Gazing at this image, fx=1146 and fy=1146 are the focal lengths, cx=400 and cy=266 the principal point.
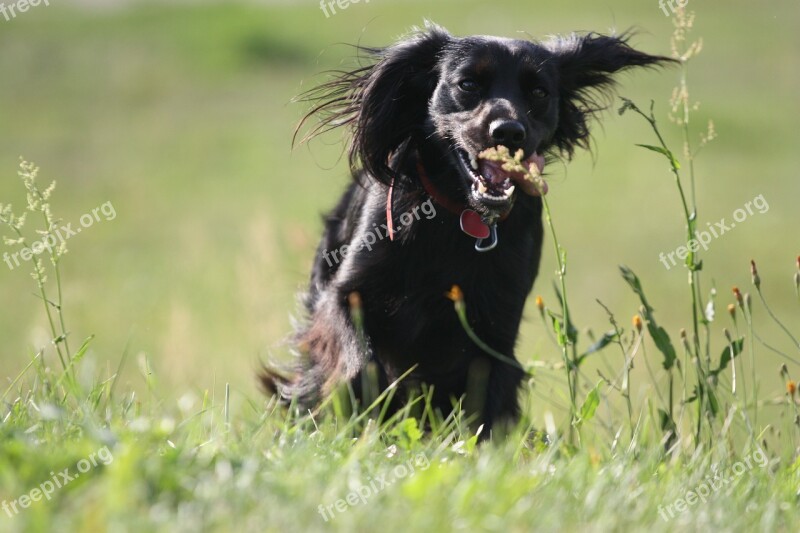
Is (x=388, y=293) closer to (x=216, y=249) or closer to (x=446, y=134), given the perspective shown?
(x=446, y=134)

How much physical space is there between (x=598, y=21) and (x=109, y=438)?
2971cm

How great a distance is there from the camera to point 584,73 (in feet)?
16.3

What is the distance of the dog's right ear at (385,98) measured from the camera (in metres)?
4.62

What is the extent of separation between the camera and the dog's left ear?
4902 millimetres

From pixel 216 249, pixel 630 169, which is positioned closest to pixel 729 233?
pixel 630 169

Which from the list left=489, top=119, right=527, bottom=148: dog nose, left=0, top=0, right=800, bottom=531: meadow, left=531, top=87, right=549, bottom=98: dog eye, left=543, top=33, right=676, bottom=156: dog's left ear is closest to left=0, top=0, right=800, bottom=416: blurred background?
left=0, top=0, right=800, bottom=531: meadow

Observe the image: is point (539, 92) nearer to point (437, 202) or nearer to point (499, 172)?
point (499, 172)

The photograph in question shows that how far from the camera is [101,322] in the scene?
1262 cm

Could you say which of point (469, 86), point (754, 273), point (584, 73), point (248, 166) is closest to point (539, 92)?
point (469, 86)

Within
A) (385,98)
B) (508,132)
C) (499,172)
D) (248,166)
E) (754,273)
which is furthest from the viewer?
(248,166)

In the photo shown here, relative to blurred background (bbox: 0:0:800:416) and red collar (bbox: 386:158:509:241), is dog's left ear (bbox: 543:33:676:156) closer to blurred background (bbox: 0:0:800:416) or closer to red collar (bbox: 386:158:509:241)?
red collar (bbox: 386:158:509:241)

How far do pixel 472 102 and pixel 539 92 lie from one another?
291 mm

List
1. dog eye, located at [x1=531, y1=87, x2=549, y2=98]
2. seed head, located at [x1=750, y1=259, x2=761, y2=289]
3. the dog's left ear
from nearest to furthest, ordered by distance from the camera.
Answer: seed head, located at [x1=750, y1=259, x2=761, y2=289] → dog eye, located at [x1=531, y1=87, x2=549, y2=98] → the dog's left ear

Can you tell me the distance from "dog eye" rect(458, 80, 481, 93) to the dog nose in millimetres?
337
